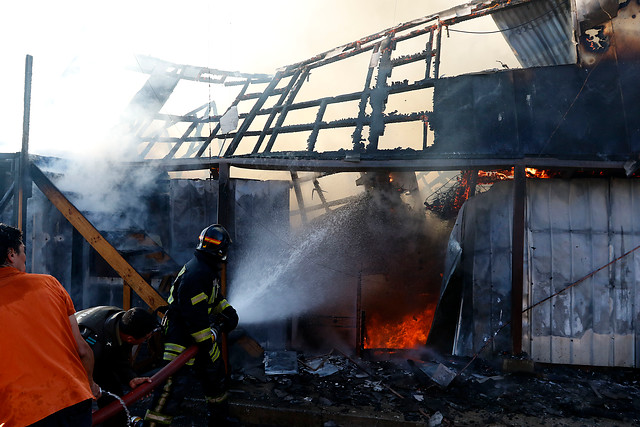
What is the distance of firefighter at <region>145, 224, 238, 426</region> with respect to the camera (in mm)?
4070

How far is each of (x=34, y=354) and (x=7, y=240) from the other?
2.41 feet

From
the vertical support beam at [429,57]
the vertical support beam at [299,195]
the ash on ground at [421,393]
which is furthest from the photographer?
the vertical support beam at [299,195]

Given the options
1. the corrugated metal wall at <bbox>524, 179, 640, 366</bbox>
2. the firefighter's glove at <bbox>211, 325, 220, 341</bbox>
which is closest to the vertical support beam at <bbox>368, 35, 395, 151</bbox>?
the corrugated metal wall at <bbox>524, 179, 640, 366</bbox>

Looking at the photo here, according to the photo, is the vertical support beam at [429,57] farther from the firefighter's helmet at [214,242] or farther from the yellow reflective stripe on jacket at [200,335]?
the yellow reflective stripe on jacket at [200,335]

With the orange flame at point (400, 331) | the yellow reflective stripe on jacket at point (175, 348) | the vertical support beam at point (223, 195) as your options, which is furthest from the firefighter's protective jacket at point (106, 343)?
the orange flame at point (400, 331)

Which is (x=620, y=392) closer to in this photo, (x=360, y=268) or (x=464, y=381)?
(x=464, y=381)

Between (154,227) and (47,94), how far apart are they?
4.14 meters

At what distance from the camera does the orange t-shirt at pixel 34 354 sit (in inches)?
86.0

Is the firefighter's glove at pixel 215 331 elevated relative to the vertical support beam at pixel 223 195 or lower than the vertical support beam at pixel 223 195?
lower

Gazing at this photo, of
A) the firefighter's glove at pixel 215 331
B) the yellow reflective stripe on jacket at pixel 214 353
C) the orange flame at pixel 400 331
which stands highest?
the firefighter's glove at pixel 215 331

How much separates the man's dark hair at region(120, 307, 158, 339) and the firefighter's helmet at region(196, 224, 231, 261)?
1.20m

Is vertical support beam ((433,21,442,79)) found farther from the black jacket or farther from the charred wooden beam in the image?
the charred wooden beam

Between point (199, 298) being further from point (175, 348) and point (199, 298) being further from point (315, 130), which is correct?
point (315, 130)

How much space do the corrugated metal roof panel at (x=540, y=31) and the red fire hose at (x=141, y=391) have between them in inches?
322
